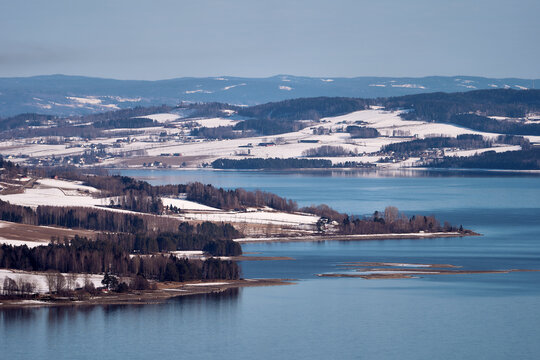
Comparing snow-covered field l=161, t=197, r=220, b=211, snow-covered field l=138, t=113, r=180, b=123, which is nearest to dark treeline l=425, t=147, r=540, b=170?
snow-covered field l=138, t=113, r=180, b=123

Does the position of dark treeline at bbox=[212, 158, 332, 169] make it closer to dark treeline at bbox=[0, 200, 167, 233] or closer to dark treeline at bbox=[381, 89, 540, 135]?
dark treeline at bbox=[381, 89, 540, 135]

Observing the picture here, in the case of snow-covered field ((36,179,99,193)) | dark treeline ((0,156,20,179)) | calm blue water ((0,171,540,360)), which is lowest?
calm blue water ((0,171,540,360))

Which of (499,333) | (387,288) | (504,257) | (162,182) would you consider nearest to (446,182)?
(162,182)

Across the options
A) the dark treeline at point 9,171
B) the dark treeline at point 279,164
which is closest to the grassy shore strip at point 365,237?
the dark treeline at point 9,171

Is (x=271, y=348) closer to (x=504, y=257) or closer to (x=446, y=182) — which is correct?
Answer: (x=504, y=257)

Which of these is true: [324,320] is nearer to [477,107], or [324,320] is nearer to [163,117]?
[477,107]
